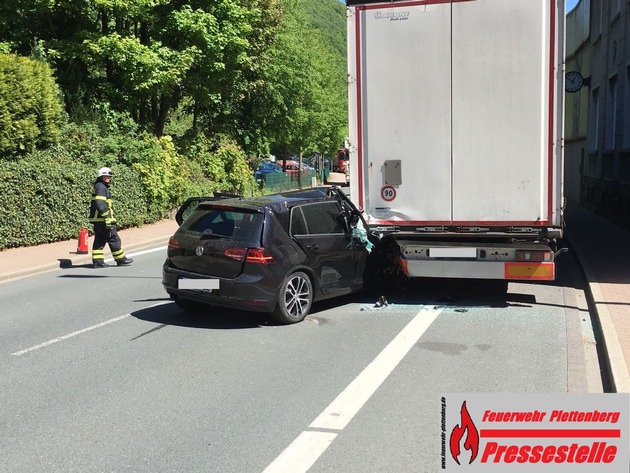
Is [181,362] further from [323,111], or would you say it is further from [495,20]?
[323,111]

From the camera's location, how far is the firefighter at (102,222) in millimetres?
11477

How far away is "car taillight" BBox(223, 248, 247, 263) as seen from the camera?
6957mm

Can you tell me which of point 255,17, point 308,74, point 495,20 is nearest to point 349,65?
point 495,20

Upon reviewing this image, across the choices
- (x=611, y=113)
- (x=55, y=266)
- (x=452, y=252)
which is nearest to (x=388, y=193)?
(x=452, y=252)

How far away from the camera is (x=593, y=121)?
22.8 m

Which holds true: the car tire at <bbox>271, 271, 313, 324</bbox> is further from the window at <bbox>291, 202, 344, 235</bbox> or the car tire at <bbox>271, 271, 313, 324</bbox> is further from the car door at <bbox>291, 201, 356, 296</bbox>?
the window at <bbox>291, 202, 344, 235</bbox>

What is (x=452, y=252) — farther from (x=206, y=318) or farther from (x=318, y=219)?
(x=206, y=318)

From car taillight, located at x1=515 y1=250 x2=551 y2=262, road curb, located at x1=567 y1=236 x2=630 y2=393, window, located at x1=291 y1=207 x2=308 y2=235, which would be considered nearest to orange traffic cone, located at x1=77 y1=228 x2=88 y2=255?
window, located at x1=291 y1=207 x2=308 y2=235

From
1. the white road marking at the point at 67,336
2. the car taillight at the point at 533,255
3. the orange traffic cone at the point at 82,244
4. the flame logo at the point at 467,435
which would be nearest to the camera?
the flame logo at the point at 467,435

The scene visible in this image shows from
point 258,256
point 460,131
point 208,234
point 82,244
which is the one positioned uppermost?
point 460,131

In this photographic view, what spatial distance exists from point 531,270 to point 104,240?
7.88 meters

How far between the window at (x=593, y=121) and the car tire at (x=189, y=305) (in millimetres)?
18475

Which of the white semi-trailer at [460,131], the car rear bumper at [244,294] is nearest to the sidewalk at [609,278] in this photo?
the white semi-trailer at [460,131]

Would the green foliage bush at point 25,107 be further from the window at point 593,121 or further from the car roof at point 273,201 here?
the window at point 593,121
